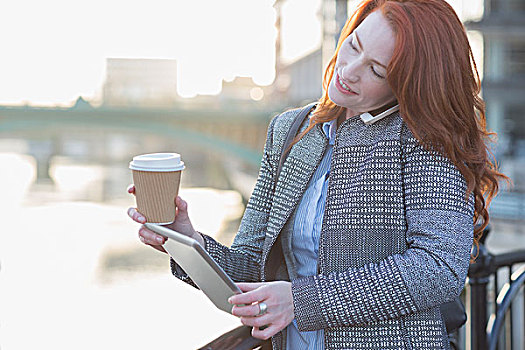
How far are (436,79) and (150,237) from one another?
0.61 m

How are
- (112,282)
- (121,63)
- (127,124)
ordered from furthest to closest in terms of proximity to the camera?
1. (121,63)
2. (127,124)
3. (112,282)

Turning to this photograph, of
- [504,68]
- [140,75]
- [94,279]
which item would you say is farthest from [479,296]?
[140,75]

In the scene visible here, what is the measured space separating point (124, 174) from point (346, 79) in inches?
1542

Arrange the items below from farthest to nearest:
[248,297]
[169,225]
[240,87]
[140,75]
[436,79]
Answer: [140,75]
[240,87]
[169,225]
[436,79]
[248,297]

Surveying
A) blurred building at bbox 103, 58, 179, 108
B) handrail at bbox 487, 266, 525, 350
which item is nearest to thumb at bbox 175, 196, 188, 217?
handrail at bbox 487, 266, 525, 350

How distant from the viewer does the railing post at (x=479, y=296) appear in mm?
2327

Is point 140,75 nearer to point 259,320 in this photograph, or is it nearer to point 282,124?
point 282,124

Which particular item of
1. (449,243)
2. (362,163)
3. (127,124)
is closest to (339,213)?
(362,163)

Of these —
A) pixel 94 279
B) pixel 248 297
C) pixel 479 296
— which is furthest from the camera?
pixel 94 279

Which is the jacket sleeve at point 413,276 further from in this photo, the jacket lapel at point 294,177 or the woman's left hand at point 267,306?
the jacket lapel at point 294,177

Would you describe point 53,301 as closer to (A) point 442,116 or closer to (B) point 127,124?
(B) point 127,124

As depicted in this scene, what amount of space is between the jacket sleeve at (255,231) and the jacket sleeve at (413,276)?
28cm

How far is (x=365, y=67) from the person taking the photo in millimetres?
1220

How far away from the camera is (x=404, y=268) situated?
1.11 meters
